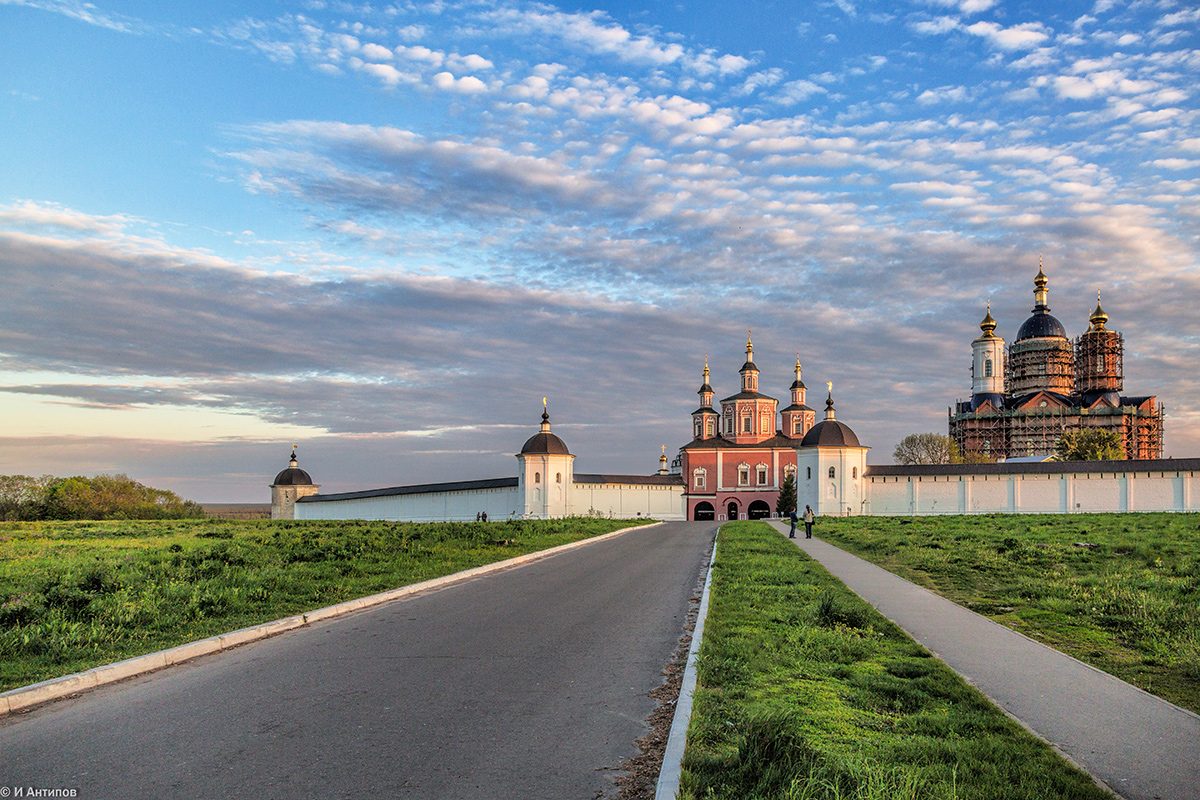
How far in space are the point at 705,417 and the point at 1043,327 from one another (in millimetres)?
43715

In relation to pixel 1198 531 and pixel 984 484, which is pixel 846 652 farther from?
pixel 984 484

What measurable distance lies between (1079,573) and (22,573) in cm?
2006

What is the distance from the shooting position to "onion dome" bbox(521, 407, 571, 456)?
201ft

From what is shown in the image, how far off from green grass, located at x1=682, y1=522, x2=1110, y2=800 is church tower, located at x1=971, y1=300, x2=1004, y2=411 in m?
93.3

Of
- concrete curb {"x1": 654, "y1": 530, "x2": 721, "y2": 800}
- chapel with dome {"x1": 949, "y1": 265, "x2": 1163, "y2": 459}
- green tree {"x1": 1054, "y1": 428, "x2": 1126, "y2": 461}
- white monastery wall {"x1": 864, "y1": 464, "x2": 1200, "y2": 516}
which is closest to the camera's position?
concrete curb {"x1": 654, "y1": 530, "x2": 721, "y2": 800}

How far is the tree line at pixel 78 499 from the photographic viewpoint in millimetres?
61553

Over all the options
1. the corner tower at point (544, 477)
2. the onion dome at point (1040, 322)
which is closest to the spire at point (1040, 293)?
the onion dome at point (1040, 322)

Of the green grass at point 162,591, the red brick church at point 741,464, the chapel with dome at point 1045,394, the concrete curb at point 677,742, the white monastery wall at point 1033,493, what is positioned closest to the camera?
the concrete curb at point 677,742

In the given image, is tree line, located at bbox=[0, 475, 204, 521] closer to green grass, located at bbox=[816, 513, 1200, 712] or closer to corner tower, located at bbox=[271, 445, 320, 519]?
corner tower, located at bbox=[271, 445, 320, 519]

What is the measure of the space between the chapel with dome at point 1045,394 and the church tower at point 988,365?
105 millimetres

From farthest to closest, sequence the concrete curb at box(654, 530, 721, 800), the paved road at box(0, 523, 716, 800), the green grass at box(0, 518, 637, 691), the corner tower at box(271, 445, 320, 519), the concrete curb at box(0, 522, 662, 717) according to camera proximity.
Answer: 1. the corner tower at box(271, 445, 320, 519)
2. the green grass at box(0, 518, 637, 691)
3. the concrete curb at box(0, 522, 662, 717)
4. the paved road at box(0, 523, 716, 800)
5. the concrete curb at box(654, 530, 721, 800)

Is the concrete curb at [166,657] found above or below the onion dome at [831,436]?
below

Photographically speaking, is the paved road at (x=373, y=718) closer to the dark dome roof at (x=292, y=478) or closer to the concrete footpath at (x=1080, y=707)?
the concrete footpath at (x=1080, y=707)

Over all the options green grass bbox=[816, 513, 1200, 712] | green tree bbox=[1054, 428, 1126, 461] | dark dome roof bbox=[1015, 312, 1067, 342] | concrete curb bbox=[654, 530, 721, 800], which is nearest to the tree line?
green grass bbox=[816, 513, 1200, 712]
